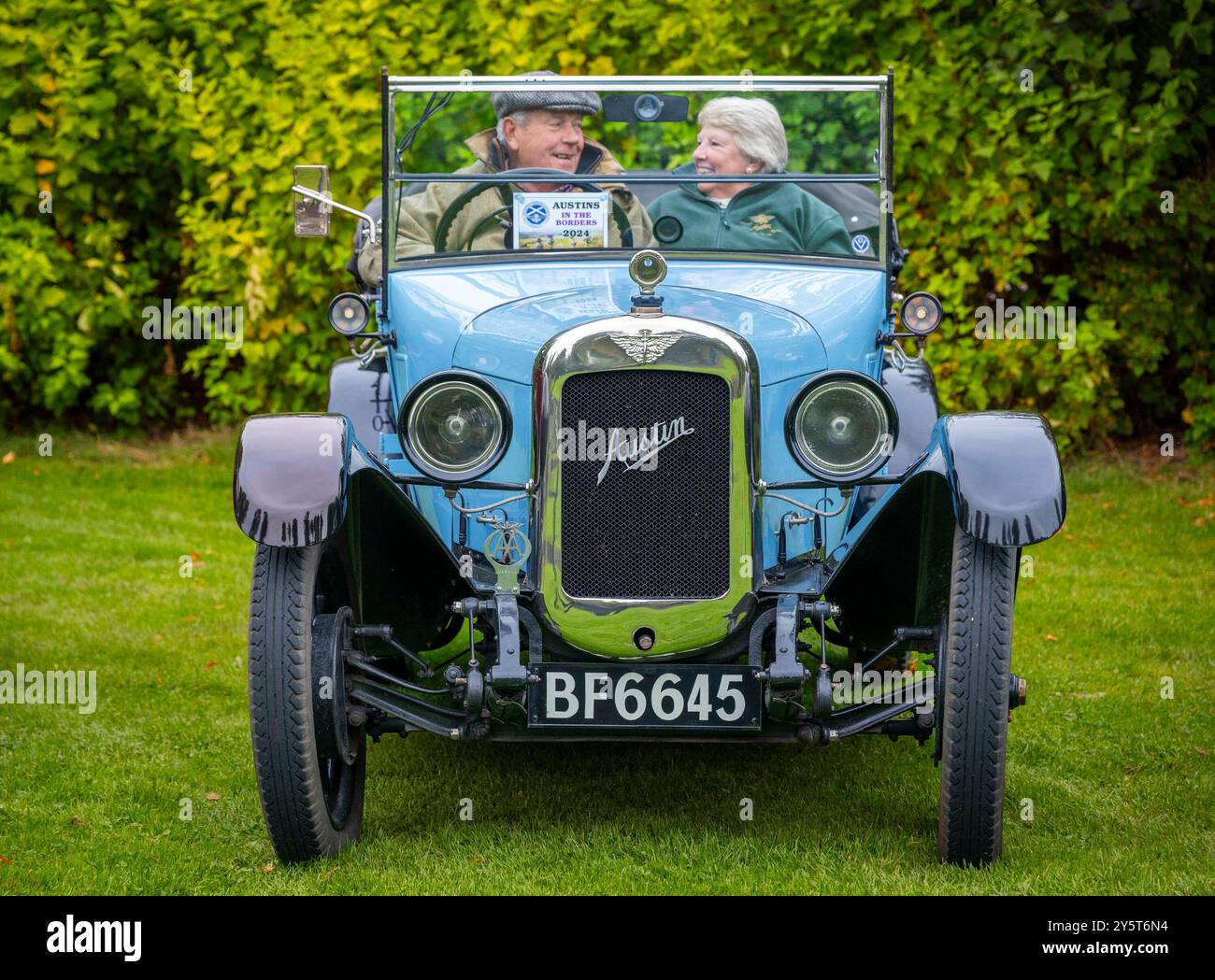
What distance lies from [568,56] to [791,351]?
457 centimetres

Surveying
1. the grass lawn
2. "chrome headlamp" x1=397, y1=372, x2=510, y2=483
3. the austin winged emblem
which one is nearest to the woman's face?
the austin winged emblem

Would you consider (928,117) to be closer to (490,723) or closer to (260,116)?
(260,116)

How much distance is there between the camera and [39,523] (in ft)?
26.5

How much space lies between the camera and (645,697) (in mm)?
3770

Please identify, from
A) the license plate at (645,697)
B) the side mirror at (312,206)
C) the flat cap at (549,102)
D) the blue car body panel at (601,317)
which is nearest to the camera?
the license plate at (645,697)

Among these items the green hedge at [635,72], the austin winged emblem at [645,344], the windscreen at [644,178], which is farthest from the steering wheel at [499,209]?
the green hedge at [635,72]

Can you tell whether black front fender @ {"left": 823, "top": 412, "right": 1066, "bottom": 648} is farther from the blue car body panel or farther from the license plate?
the license plate

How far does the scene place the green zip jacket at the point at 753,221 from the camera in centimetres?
473

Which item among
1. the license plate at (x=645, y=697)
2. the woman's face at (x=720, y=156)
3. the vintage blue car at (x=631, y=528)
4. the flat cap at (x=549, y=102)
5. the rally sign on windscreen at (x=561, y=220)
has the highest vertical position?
the flat cap at (x=549, y=102)

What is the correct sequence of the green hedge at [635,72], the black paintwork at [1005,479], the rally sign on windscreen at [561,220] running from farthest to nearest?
the green hedge at [635,72] → the rally sign on windscreen at [561,220] → the black paintwork at [1005,479]

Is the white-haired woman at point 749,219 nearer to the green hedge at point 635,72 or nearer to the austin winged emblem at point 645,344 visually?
the austin winged emblem at point 645,344

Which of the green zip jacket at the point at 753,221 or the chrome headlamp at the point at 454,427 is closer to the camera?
the chrome headlamp at the point at 454,427

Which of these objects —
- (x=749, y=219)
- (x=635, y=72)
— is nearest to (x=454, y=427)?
(x=749, y=219)

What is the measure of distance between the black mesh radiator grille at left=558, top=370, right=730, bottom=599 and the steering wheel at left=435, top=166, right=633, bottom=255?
0.93m
